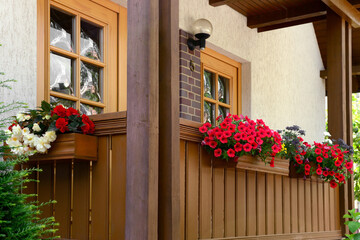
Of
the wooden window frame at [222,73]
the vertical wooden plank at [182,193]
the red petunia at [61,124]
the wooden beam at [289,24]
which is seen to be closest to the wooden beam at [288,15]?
the wooden beam at [289,24]

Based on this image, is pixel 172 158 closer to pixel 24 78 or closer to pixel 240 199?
pixel 240 199

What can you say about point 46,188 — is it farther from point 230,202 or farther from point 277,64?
point 277,64

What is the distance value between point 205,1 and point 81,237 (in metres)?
3.17

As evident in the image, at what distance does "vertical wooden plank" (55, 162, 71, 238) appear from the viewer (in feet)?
10.6

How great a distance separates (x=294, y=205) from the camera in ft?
14.5

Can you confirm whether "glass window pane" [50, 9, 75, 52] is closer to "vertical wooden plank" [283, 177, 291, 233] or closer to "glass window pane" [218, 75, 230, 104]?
"vertical wooden plank" [283, 177, 291, 233]

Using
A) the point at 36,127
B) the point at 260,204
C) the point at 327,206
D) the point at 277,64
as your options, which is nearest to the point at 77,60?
the point at 36,127

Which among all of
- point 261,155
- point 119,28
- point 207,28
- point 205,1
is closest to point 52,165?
point 261,155

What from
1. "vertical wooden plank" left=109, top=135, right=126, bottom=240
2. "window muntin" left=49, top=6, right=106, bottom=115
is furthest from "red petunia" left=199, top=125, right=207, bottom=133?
"window muntin" left=49, top=6, right=106, bottom=115

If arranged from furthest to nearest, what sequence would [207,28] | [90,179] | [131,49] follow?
[207,28], [90,179], [131,49]

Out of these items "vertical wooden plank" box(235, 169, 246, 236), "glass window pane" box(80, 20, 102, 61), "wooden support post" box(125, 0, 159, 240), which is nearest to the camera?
"wooden support post" box(125, 0, 159, 240)

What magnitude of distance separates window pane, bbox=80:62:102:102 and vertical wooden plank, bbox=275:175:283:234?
1.55 meters

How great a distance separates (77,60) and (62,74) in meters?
0.21

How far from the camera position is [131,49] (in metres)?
2.89
